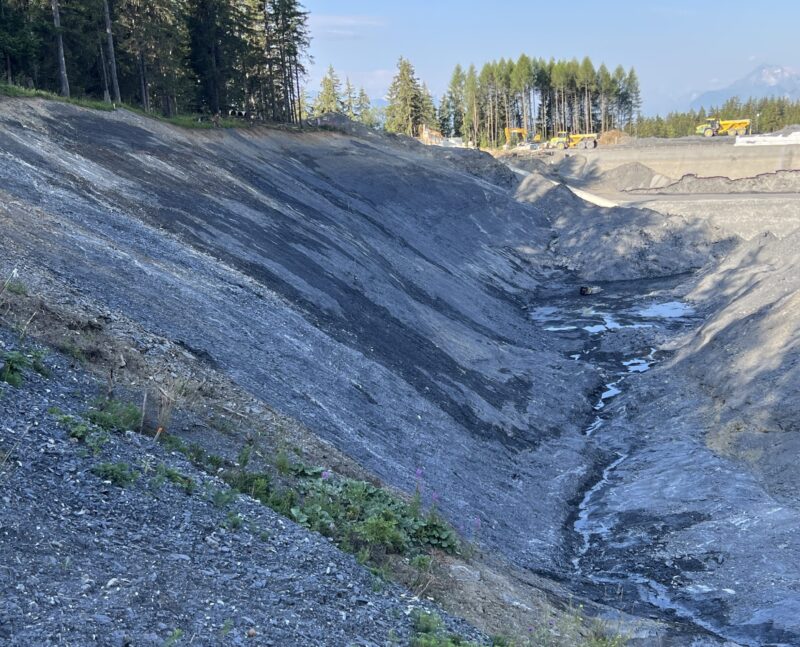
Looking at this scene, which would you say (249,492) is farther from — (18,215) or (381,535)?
(18,215)

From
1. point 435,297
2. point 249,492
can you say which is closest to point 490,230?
point 435,297

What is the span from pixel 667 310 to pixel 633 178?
41.5 m

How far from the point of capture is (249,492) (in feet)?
34.9

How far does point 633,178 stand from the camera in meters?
78.9

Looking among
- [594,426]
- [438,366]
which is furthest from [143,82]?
[594,426]

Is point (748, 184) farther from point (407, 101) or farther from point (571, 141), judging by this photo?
point (407, 101)

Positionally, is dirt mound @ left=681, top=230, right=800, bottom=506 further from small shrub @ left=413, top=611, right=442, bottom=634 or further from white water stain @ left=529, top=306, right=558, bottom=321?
small shrub @ left=413, top=611, right=442, bottom=634

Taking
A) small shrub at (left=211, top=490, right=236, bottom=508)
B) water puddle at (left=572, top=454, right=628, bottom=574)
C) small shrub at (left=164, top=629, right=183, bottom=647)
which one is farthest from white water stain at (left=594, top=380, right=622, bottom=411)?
small shrub at (left=164, top=629, right=183, bottom=647)

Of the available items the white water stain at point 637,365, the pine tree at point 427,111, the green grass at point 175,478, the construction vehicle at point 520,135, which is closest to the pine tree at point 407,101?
the pine tree at point 427,111

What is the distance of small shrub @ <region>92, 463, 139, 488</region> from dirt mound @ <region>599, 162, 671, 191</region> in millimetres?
75354

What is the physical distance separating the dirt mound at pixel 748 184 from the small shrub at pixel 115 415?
6693 cm

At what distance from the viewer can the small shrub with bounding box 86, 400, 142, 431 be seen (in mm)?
10281

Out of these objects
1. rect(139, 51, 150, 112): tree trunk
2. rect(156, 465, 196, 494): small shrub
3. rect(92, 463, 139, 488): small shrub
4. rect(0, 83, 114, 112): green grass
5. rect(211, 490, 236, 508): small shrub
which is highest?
rect(139, 51, 150, 112): tree trunk

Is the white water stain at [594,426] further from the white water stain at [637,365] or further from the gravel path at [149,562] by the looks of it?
the gravel path at [149,562]
